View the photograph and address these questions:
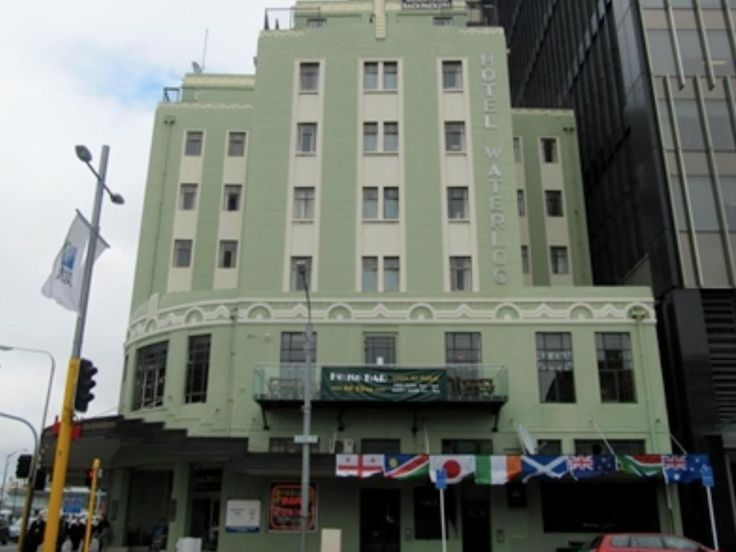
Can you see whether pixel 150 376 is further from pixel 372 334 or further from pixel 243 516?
pixel 372 334

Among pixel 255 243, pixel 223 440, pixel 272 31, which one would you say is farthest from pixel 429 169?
pixel 223 440

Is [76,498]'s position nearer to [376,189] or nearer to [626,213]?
[376,189]

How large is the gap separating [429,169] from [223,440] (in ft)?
52.7

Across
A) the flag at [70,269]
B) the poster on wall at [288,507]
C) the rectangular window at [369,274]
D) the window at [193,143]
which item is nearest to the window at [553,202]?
the rectangular window at [369,274]

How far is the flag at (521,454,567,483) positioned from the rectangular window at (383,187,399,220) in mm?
13142

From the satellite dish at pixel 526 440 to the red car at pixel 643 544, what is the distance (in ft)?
25.8

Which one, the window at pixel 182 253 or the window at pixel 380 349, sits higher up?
the window at pixel 182 253

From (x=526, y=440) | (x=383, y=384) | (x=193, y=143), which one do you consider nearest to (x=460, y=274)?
(x=383, y=384)

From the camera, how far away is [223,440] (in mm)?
28500

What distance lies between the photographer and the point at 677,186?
32094 millimetres

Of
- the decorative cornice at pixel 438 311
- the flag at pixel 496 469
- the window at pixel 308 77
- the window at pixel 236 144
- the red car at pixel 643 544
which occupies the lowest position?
the red car at pixel 643 544

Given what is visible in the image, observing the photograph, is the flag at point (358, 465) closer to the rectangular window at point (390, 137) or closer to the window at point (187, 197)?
the rectangular window at point (390, 137)

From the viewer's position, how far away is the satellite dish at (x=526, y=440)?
28812 mm

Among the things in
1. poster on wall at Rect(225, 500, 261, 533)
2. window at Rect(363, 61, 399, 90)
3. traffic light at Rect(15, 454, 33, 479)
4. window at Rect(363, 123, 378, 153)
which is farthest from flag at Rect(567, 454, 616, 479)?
traffic light at Rect(15, 454, 33, 479)
